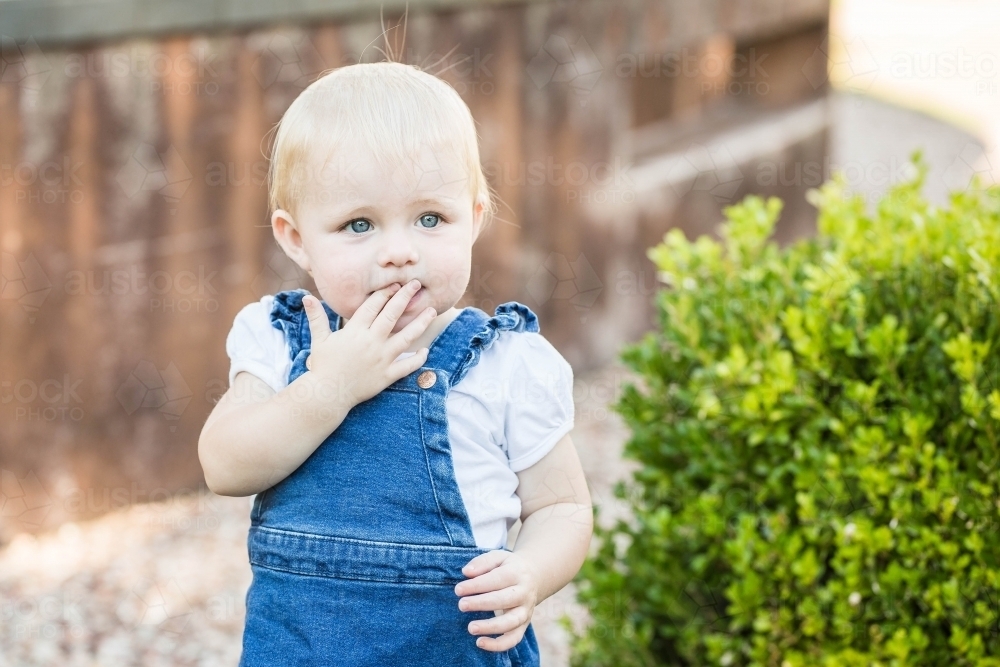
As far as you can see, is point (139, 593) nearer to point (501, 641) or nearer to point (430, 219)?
point (501, 641)

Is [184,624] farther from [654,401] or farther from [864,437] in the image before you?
[864,437]

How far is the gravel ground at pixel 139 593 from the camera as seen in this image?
12.9 feet

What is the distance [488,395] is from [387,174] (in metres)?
0.43

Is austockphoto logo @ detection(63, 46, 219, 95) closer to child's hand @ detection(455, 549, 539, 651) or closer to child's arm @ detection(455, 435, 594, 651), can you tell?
child's arm @ detection(455, 435, 594, 651)

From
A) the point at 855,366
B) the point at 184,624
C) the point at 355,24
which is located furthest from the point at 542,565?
the point at 355,24

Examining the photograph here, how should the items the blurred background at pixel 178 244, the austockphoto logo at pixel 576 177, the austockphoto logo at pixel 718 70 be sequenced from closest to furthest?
the blurred background at pixel 178 244 < the austockphoto logo at pixel 576 177 < the austockphoto logo at pixel 718 70

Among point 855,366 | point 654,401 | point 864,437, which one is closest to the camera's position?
point 864,437

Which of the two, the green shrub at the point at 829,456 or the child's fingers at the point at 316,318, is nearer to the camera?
the child's fingers at the point at 316,318

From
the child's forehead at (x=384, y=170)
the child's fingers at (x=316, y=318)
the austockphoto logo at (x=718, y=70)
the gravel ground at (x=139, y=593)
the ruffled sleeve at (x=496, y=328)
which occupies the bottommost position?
the gravel ground at (x=139, y=593)

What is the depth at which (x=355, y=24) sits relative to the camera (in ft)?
17.1

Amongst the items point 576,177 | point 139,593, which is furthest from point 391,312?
point 576,177

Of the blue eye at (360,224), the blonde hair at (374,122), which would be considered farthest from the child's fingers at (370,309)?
the blonde hair at (374,122)

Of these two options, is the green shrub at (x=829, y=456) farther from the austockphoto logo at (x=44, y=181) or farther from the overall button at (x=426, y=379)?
the austockphoto logo at (x=44, y=181)

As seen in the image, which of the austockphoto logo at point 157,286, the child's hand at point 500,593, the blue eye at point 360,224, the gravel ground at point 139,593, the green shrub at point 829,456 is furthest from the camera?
the austockphoto logo at point 157,286
